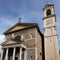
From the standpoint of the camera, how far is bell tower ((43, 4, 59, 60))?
20552 mm

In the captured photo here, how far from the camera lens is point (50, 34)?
2211 cm

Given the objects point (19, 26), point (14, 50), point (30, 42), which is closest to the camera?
point (14, 50)

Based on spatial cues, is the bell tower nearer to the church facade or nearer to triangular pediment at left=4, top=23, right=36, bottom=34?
the church facade

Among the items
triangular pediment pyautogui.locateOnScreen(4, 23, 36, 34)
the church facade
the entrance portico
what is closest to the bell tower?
the church facade

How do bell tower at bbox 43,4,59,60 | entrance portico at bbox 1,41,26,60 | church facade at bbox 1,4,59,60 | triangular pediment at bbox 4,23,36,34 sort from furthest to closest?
triangular pediment at bbox 4,23,36,34
bell tower at bbox 43,4,59,60
church facade at bbox 1,4,59,60
entrance portico at bbox 1,41,26,60

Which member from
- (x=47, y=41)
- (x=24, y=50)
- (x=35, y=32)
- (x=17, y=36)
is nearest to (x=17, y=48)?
(x=24, y=50)

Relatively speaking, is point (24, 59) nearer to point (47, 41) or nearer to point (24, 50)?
point (24, 50)

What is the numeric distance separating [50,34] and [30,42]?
458cm

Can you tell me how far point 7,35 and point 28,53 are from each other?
22.7 ft

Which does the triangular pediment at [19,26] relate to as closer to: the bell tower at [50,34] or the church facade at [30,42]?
the church facade at [30,42]

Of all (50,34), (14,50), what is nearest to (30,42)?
(14,50)

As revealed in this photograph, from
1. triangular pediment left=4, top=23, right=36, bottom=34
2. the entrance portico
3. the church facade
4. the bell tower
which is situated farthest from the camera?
triangular pediment left=4, top=23, right=36, bottom=34

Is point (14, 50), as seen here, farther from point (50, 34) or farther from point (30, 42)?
point (50, 34)

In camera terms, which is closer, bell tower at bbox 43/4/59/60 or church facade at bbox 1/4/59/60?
church facade at bbox 1/4/59/60
